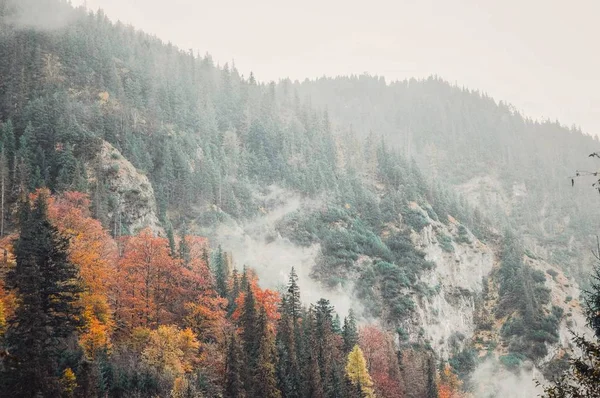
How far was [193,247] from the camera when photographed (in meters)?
95.3

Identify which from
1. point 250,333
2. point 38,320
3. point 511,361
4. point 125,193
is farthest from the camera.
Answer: point 511,361

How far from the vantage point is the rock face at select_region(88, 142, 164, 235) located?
100938 millimetres

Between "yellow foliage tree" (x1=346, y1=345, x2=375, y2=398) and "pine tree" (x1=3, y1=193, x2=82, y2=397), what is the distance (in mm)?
37115

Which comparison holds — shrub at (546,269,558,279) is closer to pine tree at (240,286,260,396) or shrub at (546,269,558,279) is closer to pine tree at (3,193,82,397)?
pine tree at (240,286,260,396)

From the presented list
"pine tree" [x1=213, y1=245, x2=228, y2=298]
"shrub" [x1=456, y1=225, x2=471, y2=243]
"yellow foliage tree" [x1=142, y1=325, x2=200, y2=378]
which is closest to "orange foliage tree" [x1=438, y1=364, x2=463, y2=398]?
"pine tree" [x1=213, y1=245, x2=228, y2=298]

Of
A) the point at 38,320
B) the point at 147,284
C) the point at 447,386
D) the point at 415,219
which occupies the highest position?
the point at 38,320

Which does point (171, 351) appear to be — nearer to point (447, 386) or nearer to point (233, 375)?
point (233, 375)

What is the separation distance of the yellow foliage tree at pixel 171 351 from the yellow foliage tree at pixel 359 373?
72.3 ft

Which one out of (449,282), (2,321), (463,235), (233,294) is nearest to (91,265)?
(2,321)

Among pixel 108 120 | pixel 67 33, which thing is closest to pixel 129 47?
pixel 67 33

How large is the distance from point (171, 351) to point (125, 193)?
58.2 m

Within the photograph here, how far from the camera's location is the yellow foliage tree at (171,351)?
51.4m

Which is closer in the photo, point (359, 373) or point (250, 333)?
point (250, 333)

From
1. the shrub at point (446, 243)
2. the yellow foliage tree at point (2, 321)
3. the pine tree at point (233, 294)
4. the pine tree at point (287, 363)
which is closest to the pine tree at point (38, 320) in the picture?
the yellow foliage tree at point (2, 321)
